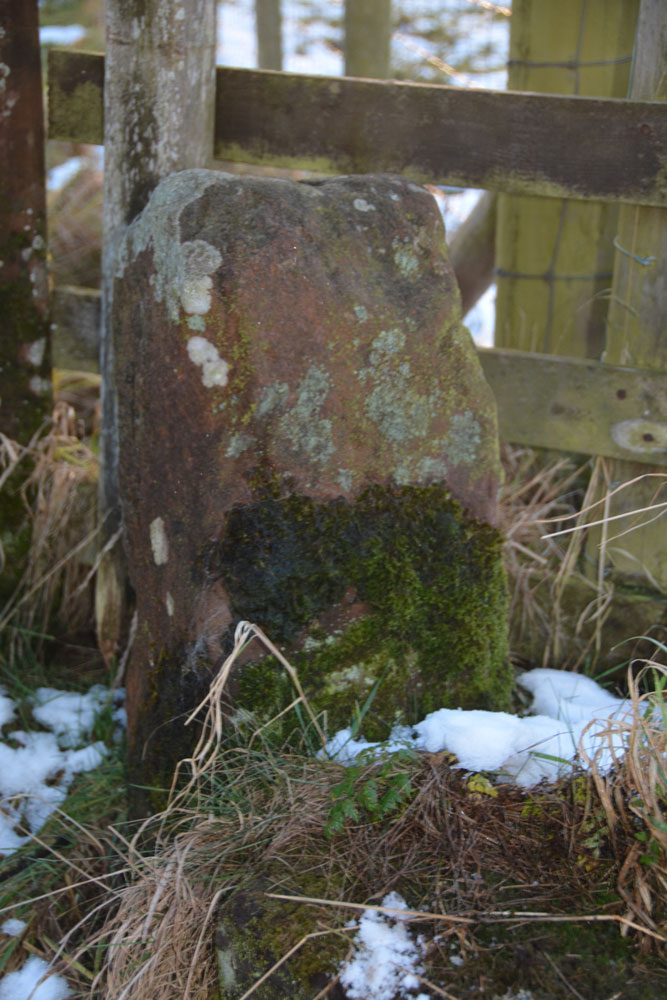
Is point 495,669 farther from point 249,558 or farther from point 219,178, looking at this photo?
point 219,178

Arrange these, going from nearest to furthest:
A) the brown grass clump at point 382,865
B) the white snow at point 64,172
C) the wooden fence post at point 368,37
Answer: the brown grass clump at point 382,865, the wooden fence post at point 368,37, the white snow at point 64,172

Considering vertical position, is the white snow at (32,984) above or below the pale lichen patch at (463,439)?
below

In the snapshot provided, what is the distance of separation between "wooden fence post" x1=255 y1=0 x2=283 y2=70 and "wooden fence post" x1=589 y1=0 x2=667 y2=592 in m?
4.75

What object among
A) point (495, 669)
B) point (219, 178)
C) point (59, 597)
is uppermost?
point (219, 178)

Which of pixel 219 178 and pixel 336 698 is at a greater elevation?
pixel 219 178

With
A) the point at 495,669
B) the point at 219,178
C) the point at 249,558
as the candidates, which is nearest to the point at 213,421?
the point at 249,558

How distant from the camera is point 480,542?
2.23m

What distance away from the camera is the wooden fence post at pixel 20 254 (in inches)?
97.3

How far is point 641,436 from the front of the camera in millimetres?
2469

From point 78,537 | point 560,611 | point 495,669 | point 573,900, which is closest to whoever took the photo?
point 573,900

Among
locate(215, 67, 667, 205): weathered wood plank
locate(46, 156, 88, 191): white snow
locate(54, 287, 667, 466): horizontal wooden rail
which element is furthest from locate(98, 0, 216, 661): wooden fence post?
locate(46, 156, 88, 191): white snow

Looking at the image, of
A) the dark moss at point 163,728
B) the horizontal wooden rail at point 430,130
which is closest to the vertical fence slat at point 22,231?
the horizontal wooden rail at point 430,130

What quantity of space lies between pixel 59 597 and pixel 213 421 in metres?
1.25

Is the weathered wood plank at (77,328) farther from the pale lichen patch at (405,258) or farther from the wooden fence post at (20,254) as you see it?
the pale lichen patch at (405,258)
